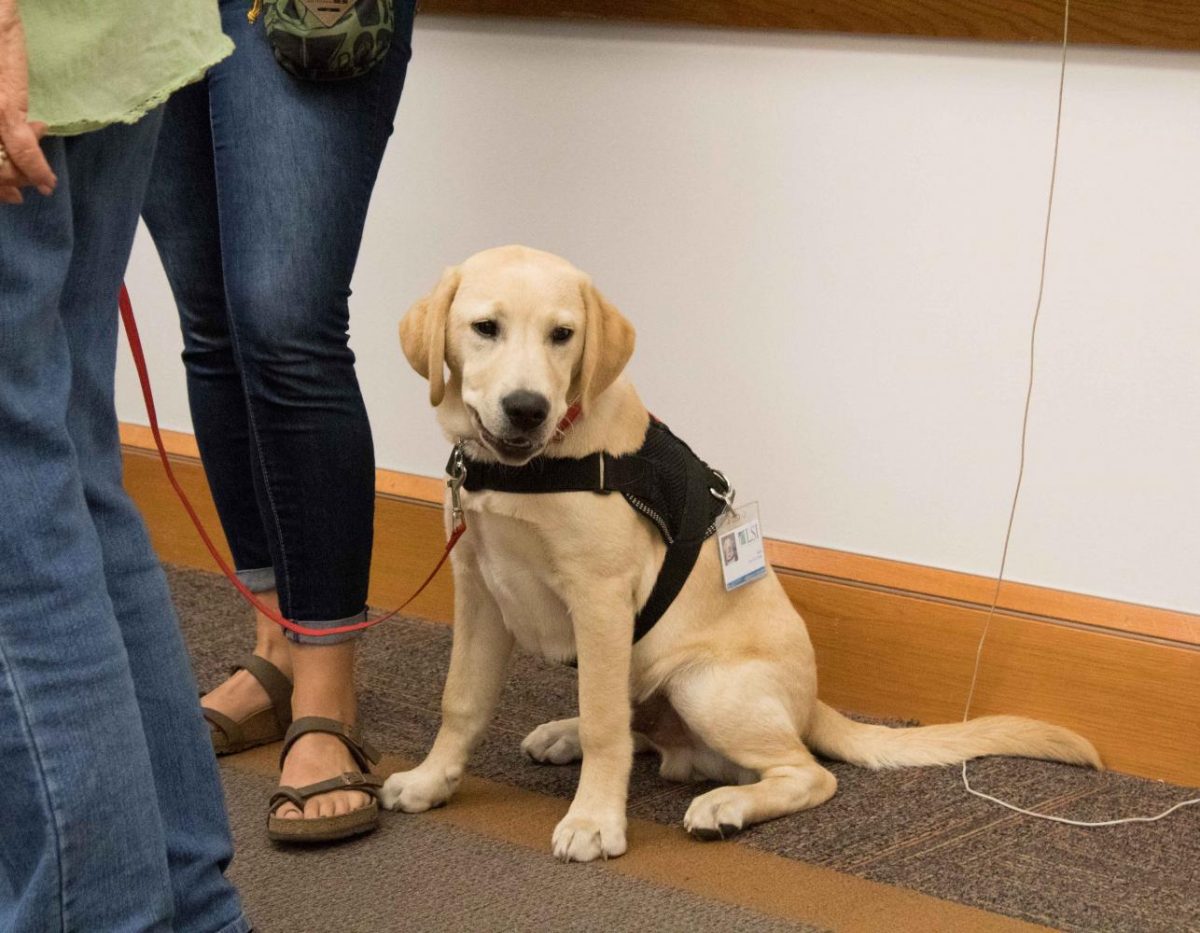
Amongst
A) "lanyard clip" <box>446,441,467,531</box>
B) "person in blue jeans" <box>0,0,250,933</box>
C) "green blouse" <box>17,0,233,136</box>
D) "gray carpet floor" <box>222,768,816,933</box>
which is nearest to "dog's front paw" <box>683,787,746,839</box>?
"gray carpet floor" <box>222,768,816,933</box>

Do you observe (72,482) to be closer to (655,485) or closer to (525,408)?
(525,408)

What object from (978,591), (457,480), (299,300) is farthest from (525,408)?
(978,591)

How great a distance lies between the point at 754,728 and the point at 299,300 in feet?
2.74

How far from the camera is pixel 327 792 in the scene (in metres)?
1.86

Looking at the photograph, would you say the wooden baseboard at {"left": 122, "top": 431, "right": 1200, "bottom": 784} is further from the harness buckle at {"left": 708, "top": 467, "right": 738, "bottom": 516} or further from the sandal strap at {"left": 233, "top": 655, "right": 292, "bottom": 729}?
the sandal strap at {"left": 233, "top": 655, "right": 292, "bottom": 729}

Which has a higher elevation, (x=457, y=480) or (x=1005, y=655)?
(x=457, y=480)

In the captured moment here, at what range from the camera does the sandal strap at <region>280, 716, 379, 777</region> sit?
1928mm

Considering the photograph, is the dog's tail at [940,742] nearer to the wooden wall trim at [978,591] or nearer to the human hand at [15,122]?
the wooden wall trim at [978,591]

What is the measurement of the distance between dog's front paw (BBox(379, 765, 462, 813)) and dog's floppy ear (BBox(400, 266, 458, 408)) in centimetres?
52

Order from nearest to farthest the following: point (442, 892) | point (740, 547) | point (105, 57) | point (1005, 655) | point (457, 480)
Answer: point (105, 57) → point (442, 892) → point (457, 480) → point (740, 547) → point (1005, 655)

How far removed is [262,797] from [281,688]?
0.25 metres

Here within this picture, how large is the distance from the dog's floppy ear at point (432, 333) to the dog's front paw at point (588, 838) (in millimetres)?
571

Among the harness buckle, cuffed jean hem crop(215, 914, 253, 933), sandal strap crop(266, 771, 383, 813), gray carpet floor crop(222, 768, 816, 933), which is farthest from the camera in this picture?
the harness buckle

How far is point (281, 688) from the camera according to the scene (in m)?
2.21
